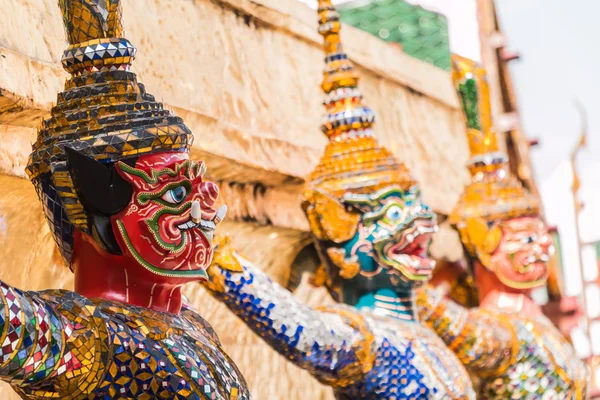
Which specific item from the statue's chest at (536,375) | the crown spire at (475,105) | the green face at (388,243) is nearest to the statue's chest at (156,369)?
the green face at (388,243)

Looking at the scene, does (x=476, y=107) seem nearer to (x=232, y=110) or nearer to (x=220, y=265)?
(x=232, y=110)

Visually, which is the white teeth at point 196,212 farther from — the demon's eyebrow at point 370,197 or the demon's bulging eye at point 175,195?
the demon's eyebrow at point 370,197

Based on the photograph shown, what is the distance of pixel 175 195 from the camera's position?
2.30 meters

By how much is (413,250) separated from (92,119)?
116cm

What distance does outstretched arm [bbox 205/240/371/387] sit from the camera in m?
2.79

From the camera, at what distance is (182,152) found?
235cm

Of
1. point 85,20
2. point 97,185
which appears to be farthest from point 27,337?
point 85,20

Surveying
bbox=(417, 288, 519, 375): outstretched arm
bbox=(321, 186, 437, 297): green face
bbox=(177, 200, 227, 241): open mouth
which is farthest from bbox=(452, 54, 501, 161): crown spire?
bbox=(177, 200, 227, 241): open mouth

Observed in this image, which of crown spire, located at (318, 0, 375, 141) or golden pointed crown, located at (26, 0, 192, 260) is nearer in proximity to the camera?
golden pointed crown, located at (26, 0, 192, 260)

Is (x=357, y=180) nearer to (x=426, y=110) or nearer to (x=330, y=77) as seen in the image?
(x=330, y=77)

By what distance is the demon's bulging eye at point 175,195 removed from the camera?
7.51 ft

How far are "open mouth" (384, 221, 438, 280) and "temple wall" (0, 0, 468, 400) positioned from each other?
18.3 inches

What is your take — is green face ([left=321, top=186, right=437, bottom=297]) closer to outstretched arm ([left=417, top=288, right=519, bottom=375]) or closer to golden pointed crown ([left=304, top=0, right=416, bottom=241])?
golden pointed crown ([left=304, top=0, right=416, bottom=241])

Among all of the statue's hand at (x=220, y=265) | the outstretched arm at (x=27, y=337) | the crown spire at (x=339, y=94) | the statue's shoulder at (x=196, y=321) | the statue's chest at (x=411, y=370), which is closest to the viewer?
the outstretched arm at (x=27, y=337)
